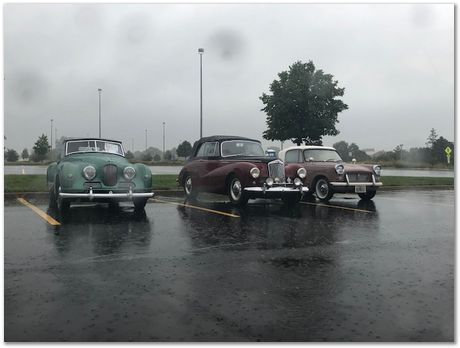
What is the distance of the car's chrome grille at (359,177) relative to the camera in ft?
37.1

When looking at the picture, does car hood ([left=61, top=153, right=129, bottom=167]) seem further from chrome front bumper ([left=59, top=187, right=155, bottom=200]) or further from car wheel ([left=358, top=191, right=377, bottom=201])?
car wheel ([left=358, top=191, right=377, bottom=201])

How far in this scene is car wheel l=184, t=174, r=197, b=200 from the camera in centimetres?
1160

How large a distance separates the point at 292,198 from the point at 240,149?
1.85 metres

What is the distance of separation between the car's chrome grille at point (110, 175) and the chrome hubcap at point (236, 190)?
111 inches

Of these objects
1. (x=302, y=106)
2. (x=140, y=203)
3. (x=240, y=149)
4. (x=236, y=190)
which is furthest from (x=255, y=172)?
(x=302, y=106)

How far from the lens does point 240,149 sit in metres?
10.8

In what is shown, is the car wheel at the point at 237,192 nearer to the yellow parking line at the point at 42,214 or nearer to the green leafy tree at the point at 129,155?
the green leafy tree at the point at 129,155

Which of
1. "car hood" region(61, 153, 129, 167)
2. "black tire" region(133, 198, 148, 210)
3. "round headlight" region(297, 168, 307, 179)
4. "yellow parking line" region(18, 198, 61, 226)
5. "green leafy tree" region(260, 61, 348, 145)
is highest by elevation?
"green leafy tree" region(260, 61, 348, 145)

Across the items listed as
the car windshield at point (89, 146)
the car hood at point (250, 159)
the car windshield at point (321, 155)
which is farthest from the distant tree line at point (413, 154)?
the car windshield at point (89, 146)

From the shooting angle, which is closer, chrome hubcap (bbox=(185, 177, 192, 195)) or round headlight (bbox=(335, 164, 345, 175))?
round headlight (bbox=(335, 164, 345, 175))

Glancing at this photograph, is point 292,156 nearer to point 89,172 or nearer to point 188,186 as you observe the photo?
point 188,186

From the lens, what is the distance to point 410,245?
5.61 m

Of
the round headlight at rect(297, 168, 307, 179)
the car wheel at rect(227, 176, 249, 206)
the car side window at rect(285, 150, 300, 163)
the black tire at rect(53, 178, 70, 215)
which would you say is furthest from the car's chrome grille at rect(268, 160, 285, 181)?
the black tire at rect(53, 178, 70, 215)

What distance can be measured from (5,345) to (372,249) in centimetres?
407
